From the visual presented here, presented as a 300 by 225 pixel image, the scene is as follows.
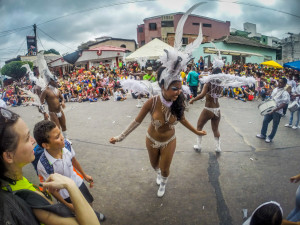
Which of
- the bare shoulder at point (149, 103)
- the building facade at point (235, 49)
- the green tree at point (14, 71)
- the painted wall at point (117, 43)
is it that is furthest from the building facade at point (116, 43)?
the bare shoulder at point (149, 103)

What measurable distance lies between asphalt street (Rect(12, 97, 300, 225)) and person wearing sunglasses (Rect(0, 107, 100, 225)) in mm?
1728

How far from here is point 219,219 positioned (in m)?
2.51

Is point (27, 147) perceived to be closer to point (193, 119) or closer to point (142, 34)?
point (193, 119)

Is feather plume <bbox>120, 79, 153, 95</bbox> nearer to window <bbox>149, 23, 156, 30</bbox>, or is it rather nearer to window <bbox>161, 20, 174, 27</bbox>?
window <bbox>161, 20, 174, 27</bbox>

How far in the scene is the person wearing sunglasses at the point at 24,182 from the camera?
3.17 ft

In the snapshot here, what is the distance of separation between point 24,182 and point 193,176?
2991mm

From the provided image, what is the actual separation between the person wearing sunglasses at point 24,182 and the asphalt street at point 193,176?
1.73 metres

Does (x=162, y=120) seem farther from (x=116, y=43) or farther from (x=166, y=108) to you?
(x=116, y=43)

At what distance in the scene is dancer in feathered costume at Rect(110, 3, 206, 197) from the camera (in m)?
2.41

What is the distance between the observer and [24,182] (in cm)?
107

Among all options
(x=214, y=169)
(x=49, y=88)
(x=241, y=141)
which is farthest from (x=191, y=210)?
(x=49, y=88)

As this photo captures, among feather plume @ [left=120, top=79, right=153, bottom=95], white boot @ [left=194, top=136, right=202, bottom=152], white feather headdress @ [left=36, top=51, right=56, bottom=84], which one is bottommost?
white boot @ [left=194, top=136, right=202, bottom=152]

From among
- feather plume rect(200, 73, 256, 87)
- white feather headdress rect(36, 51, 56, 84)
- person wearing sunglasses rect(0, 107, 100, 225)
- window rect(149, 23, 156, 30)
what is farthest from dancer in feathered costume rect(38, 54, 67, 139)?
window rect(149, 23, 156, 30)

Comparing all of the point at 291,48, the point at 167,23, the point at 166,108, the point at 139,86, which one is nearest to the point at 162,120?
the point at 166,108
